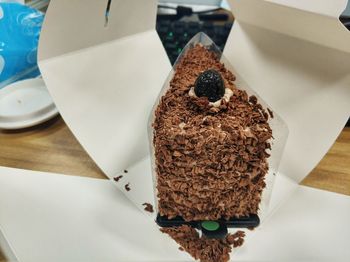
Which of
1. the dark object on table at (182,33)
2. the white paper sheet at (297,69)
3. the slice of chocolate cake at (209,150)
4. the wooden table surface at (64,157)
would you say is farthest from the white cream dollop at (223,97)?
the dark object on table at (182,33)

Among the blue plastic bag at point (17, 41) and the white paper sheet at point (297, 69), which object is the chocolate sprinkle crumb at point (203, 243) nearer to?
the white paper sheet at point (297, 69)

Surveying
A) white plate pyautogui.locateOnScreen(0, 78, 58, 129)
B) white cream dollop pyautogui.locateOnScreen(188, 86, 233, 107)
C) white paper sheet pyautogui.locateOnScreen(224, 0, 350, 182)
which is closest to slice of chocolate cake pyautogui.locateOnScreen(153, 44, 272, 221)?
white cream dollop pyautogui.locateOnScreen(188, 86, 233, 107)

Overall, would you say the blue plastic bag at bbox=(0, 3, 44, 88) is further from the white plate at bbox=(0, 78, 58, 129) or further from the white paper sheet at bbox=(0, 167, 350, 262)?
the white paper sheet at bbox=(0, 167, 350, 262)

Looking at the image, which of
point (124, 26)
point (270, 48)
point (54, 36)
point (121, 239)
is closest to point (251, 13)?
point (270, 48)

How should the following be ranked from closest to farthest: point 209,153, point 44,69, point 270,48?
point 209,153 < point 44,69 < point 270,48

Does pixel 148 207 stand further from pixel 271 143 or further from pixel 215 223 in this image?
pixel 271 143

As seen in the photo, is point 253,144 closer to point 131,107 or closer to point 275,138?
point 275,138
